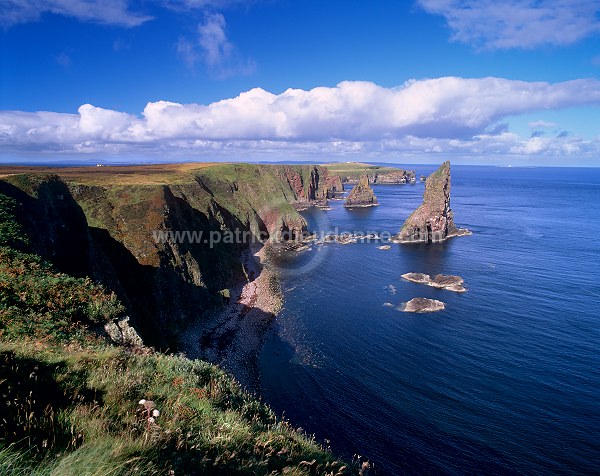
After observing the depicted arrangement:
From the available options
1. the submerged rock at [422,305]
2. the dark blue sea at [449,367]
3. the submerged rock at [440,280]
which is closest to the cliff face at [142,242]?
the dark blue sea at [449,367]

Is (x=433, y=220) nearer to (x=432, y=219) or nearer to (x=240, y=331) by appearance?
(x=432, y=219)

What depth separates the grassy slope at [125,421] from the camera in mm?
5076

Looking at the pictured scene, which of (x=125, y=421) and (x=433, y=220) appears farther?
(x=433, y=220)

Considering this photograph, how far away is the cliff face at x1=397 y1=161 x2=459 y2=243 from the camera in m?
125

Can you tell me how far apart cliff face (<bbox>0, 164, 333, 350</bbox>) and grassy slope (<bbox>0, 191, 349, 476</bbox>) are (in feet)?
84.0

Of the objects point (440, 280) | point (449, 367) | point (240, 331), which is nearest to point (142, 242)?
point (240, 331)

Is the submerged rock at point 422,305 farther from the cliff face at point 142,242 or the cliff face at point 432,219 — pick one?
the cliff face at point 432,219

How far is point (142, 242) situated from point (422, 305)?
51.8 meters

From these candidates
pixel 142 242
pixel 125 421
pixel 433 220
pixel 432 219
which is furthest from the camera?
pixel 432 219

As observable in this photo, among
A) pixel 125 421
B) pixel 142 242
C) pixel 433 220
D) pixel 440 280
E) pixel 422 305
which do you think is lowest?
pixel 422 305

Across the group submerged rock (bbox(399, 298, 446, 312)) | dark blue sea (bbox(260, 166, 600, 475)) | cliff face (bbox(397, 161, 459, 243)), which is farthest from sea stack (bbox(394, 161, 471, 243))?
submerged rock (bbox(399, 298, 446, 312))

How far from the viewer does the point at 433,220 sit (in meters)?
127

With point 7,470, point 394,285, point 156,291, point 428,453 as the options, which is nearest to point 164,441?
point 7,470

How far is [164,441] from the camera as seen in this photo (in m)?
6.42
